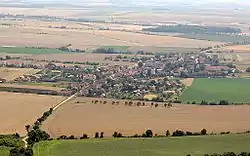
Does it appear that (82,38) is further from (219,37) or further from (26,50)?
(219,37)

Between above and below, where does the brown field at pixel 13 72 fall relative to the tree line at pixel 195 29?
below

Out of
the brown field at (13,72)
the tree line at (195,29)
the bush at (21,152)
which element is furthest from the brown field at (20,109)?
the tree line at (195,29)

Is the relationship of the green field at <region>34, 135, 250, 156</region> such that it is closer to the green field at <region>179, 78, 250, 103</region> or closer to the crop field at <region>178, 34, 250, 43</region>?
the green field at <region>179, 78, 250, 103</region>

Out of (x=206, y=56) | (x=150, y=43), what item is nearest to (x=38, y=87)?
(x=206, y=56)

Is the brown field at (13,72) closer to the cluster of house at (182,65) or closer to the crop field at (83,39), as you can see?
the cluster of house at (182,65)

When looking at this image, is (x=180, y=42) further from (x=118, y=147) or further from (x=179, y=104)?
(x=118, y=147)

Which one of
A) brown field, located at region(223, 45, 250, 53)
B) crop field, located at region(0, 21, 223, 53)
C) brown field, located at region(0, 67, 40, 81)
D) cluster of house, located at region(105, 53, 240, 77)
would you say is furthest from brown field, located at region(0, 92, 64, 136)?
brown field, located at region(223, 45, 250, 53)

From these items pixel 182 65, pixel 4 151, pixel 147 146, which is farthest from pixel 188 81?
pixel 4 151
